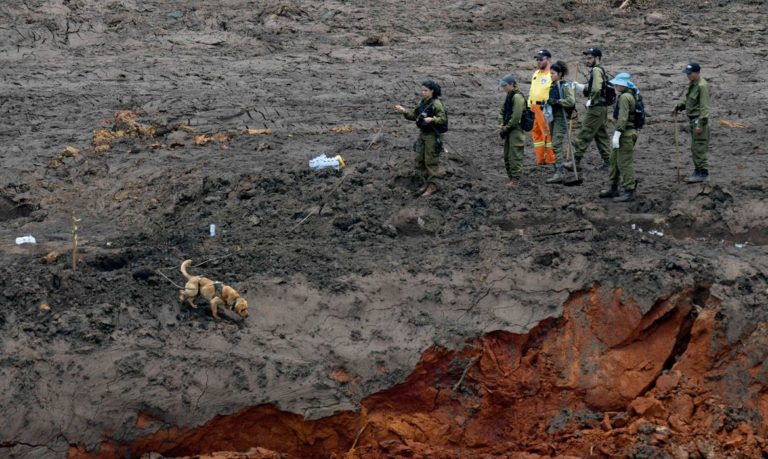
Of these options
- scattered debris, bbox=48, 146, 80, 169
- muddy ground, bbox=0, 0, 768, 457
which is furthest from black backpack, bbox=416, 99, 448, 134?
scattered debris, bbox=48, 146, 80, 169

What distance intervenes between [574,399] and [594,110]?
13.2 ft

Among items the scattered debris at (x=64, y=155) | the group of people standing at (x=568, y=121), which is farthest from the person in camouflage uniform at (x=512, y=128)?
the scattered debris at (x=64, y=155)

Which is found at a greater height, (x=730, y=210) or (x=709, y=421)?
(x=730, y=210)

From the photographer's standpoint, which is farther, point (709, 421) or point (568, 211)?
point (568, 211)

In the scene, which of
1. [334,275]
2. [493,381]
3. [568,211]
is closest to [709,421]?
[493,381]

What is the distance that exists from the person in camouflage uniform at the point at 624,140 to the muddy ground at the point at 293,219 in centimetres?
32

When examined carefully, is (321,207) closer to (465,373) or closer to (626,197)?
(465,373)

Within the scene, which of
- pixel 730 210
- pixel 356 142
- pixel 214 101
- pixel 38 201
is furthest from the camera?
pixel 214 101

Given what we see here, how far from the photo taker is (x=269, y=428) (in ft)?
36.4

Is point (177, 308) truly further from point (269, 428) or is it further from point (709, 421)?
Answer: point (709, 421)

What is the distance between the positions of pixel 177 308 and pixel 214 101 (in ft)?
19.9

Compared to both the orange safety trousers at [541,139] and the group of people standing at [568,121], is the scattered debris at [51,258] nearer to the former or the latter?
the group of people standing at [568,121]

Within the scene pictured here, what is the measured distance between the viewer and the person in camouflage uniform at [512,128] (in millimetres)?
13484

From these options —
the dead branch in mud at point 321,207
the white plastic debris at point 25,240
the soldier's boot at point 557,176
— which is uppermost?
the soldier's boot at point 557,176
